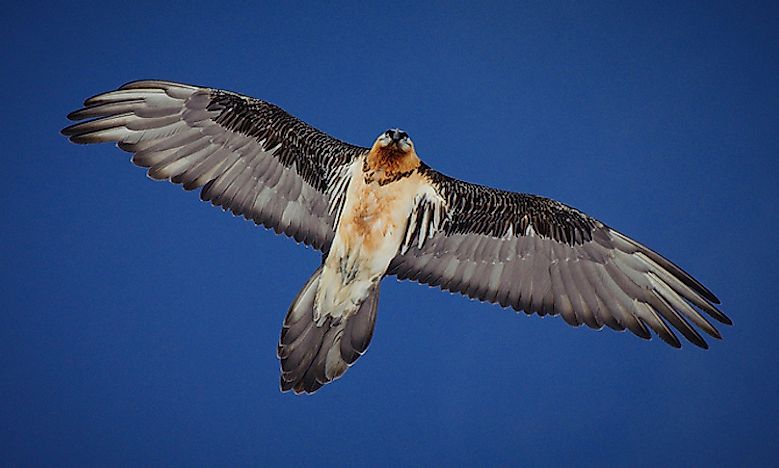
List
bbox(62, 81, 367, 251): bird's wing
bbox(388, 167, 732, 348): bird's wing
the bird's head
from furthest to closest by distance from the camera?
bbox(388, 167, 732, 348): bird's wing → bbox(62, 81, 367, 251): bird's wing → the bird's head

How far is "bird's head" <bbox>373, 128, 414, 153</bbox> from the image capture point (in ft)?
8.72

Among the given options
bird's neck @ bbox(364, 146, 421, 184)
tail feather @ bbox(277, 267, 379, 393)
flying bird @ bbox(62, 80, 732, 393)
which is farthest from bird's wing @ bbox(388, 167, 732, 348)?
tail feather @ bbox(277, 267, 379, 393)

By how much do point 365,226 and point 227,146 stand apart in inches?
22.5

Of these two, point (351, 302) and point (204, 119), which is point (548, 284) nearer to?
point (351, 302)

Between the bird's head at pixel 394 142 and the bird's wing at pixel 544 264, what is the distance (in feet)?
0.74

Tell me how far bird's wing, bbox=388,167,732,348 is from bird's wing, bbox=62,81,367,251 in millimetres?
362

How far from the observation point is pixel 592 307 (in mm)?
2996

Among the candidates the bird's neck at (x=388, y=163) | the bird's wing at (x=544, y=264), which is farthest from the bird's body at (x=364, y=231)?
the bird's wing at (x=544, y=264)

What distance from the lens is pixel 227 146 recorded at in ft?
9.39

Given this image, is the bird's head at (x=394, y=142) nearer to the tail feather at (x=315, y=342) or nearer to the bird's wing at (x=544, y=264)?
the bird's wing at (x=544, y=264)

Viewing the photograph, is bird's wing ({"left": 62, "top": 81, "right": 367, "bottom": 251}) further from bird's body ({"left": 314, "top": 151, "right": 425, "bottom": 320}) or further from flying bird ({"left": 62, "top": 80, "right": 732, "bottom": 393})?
bird's body ({"left": 314, "top": 151, "right": 425, "bottom": 320})

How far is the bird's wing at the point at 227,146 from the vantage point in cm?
277

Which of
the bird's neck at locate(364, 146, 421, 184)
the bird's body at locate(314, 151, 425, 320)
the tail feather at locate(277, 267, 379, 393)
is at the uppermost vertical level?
the bird's neck at locate(364, 146, 421, 184)

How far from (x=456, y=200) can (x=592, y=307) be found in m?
0.64
